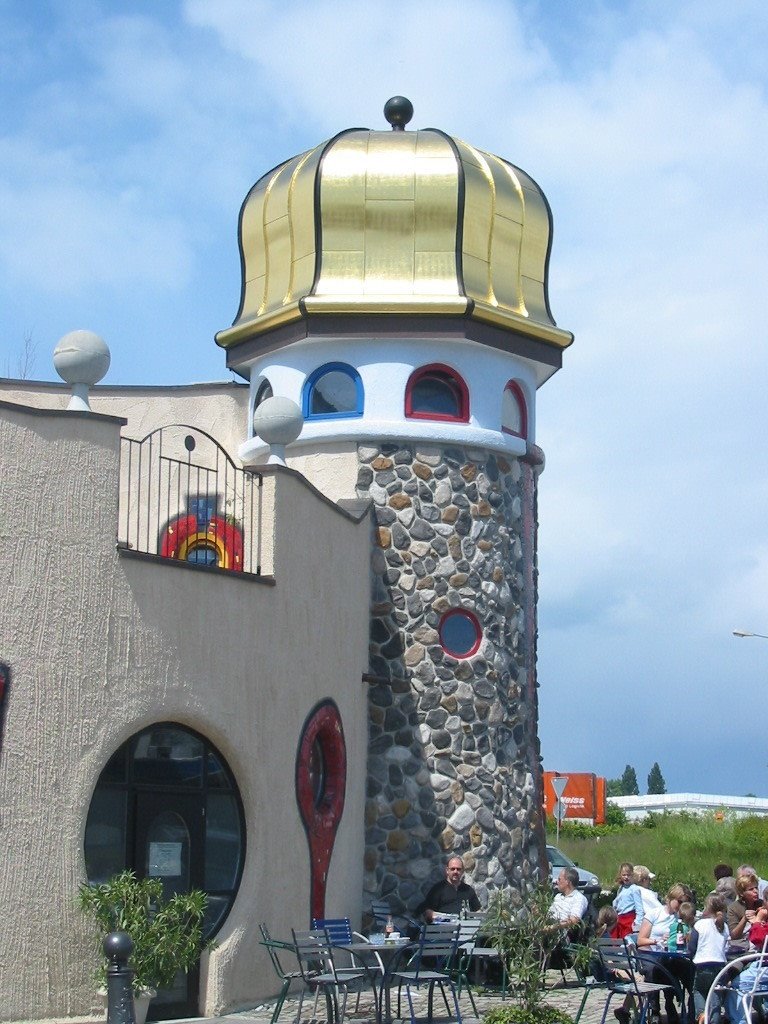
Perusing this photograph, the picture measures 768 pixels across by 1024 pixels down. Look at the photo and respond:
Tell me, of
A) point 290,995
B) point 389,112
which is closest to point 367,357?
point 389,112

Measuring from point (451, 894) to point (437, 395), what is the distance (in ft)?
16.8

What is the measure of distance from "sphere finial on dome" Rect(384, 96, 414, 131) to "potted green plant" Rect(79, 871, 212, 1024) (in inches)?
369

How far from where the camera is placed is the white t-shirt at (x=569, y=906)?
41.8ft

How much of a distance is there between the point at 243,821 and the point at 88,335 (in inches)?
162

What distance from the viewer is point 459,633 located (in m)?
15.9

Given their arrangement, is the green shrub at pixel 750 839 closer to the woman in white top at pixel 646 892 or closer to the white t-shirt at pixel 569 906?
the white t-shirt at pixel 569 906

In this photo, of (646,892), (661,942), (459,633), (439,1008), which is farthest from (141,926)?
(459,633)

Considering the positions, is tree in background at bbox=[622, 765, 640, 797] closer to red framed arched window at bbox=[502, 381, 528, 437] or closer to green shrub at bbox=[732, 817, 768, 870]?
green shrub at bbox=[732, 817, 768, 870]

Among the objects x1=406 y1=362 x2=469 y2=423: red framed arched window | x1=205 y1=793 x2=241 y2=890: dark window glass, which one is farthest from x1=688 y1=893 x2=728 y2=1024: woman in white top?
x1=406 y1=362 x2=469 y2=423: red framed arched window

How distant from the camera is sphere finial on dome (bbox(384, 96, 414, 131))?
1725 centimetres

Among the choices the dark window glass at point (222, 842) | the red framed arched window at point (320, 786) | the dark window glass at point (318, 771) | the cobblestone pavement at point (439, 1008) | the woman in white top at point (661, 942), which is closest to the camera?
the woman in white top at point (661, 942)

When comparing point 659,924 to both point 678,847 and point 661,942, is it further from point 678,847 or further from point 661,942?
point 678,847

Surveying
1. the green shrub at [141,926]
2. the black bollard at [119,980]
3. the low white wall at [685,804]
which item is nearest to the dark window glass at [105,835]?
the green shrub at [141,926]

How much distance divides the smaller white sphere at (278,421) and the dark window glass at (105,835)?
12.8 feet
